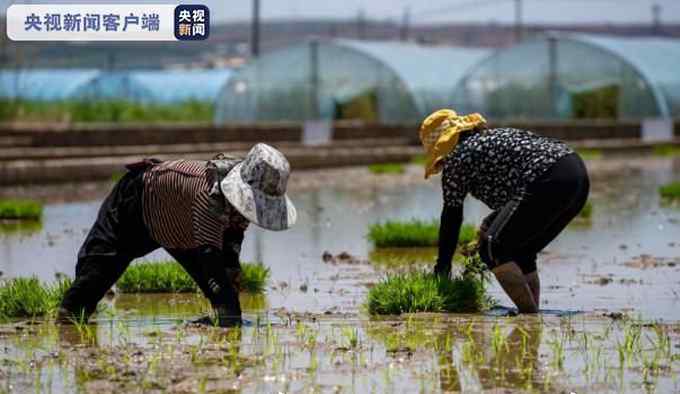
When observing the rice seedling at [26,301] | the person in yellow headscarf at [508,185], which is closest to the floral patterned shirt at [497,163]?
the person in yellow headscarf at [508,185]

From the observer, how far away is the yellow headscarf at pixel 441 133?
7164 mm

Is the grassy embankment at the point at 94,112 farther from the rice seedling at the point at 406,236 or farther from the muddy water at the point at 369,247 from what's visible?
the rice seedling at the point at 406,236

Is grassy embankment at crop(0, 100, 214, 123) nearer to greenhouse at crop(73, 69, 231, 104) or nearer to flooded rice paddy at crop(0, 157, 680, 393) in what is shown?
greenhouse at crop(73, 69, 231, 104)

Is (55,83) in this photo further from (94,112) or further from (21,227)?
(21,227)

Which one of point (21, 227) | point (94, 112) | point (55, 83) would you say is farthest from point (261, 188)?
point (55, 83)

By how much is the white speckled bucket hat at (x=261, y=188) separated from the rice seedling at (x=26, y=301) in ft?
4.13

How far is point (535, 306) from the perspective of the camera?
7117 mm

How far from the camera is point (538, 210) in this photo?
7004 millimetres

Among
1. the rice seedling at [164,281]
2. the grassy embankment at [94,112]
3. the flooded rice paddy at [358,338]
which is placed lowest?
the flooded rice paddy at [358,338]

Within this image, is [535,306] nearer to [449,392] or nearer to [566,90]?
[449,392]

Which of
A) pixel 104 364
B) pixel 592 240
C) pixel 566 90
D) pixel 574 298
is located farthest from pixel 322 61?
pixel 104 364

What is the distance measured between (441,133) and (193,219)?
135 cm

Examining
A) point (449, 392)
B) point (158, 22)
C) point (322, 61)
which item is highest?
point (322, 61)

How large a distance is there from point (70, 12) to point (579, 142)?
21.0 m
